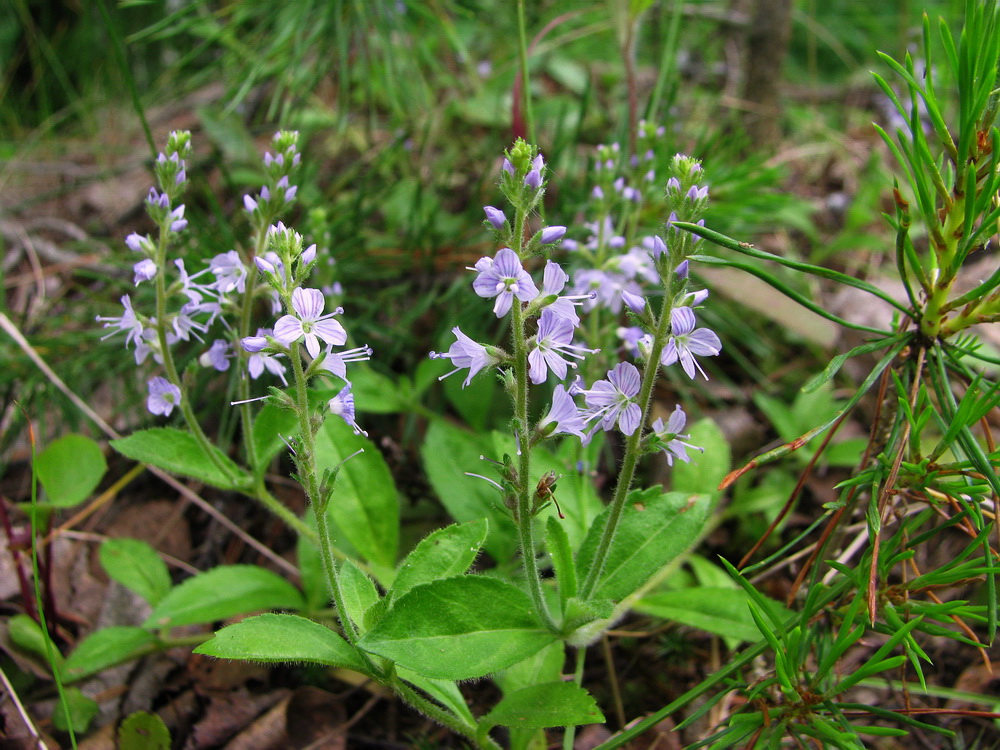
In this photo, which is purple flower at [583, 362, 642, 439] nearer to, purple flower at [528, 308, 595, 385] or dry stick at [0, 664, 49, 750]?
purple flower at [528, 308, 595, 385]

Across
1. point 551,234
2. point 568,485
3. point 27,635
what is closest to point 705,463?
point 568,485

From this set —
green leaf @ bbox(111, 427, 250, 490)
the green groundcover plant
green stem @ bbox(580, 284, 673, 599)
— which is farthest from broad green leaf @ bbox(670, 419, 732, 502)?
green leaf @ bbox(111, 427, 250, 490)

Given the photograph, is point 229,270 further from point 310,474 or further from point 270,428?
point 310,474

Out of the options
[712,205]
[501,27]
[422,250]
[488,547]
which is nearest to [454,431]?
[488,547]

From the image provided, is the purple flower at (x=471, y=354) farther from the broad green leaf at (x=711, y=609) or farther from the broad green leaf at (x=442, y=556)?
the broad green leaf at (x=711, y=609)

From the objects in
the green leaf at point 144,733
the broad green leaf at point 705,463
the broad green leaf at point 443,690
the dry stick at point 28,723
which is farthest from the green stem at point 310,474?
the broad green leaf at point 705,463

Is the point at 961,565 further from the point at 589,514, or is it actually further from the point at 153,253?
the point at 153,253
